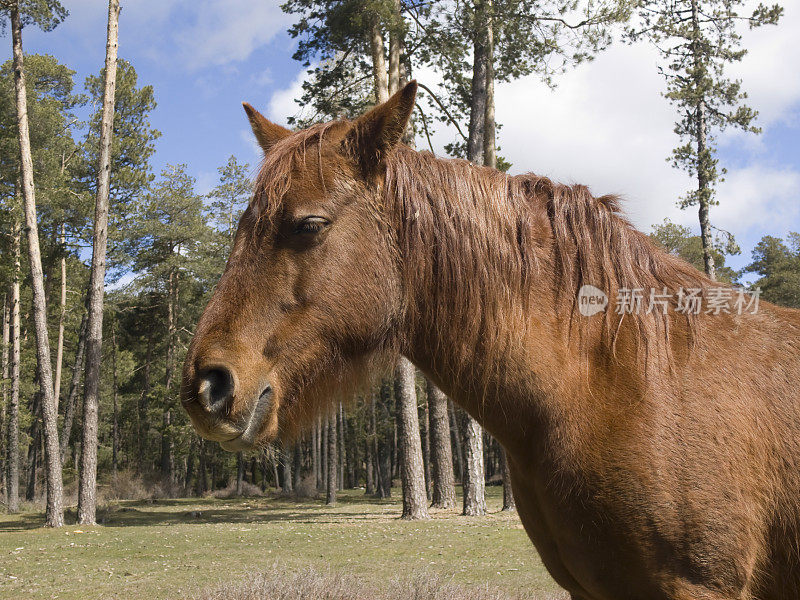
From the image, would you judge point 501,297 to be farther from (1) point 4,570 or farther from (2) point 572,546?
(1) point 4,570

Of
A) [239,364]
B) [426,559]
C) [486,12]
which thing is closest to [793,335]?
[239,364]

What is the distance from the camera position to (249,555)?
10172 mm

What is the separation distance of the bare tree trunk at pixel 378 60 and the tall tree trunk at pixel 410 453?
23.2 feet

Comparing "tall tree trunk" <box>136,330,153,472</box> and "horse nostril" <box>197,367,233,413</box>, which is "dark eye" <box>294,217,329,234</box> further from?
"tall tree trunk" <box>136,330,153,472</box>

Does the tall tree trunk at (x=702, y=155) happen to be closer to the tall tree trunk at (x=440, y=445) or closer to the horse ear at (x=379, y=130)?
the tall tree trunk at (x=440, y=445)

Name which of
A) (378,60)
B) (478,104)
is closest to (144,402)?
(378,60)

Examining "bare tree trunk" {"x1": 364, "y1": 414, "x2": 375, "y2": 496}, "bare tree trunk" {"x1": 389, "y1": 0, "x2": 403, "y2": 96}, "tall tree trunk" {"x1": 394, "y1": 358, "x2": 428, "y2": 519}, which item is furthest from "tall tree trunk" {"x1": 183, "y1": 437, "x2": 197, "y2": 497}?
"bare tree trunk" {"x1": 389, "y1": 0, "x2": 403, "y2": 96}

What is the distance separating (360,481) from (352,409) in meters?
63.7

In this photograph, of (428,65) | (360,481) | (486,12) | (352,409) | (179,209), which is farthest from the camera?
(360,481)

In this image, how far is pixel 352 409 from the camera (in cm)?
280

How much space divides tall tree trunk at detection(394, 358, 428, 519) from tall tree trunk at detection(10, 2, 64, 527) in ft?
29.3

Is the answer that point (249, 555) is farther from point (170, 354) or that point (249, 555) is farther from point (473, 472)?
point (170, 354)

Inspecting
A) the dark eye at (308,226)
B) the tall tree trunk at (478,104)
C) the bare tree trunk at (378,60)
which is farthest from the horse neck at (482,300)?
the tall tree trunk at (478,104)

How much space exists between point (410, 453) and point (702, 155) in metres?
16.0
